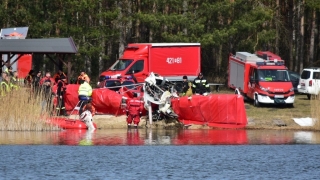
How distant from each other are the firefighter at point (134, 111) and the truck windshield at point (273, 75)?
908 cm

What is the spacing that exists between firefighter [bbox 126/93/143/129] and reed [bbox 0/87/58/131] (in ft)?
10.7

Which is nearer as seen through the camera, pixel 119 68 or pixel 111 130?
pixel 111 130

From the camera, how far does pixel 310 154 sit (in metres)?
28.0

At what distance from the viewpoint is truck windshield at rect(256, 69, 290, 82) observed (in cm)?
4084

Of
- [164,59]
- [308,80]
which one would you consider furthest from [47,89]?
[308,80]

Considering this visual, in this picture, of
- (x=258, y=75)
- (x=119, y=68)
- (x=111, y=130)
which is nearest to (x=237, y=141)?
(x=111, y=130)

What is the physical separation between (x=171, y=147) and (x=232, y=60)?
19632 millimetres

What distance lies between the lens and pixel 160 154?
27.8 m

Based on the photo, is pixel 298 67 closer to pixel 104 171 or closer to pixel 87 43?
pixel 87 43

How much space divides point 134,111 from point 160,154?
19.4ft

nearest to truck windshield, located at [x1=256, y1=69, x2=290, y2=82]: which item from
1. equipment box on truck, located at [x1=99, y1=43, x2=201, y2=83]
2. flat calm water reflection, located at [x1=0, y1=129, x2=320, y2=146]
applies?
flat calm water reflection, located at [x1=0, y1=129, x2=320, y2=146]

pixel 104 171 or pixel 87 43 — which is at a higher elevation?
pixel 87 43

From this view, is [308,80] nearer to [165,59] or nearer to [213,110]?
[165,59]

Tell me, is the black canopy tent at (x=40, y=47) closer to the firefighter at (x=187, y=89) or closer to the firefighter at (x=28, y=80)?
the firefighter at (x=28, y=80)
